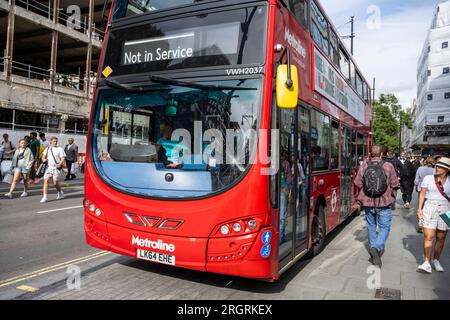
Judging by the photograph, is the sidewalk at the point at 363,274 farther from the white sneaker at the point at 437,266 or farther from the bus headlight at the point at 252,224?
the bus headlight at the point at 252,224

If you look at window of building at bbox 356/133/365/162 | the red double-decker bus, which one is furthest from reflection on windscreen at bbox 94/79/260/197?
window of building at bbox 356/133/365/162

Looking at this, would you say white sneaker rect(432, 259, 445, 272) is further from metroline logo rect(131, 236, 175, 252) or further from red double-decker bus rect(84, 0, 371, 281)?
metroline logo rect(131, 236, 175, 252)

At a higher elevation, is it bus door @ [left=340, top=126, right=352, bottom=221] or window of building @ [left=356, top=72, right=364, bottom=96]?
window of building @ [left=356, top=72, right=364, bottom=96]

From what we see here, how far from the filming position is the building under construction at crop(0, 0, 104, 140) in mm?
20938

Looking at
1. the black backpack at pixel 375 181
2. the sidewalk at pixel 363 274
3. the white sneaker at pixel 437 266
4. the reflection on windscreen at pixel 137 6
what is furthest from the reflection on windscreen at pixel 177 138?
the white sneaker at pixel 437 266

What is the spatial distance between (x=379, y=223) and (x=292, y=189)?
75.1 inches

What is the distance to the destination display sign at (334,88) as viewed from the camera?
6.05 meters

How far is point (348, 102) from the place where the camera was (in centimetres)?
875

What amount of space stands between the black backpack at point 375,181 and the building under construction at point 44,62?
18399 millimetres

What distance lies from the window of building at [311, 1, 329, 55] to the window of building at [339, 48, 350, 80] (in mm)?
1334

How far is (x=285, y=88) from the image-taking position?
3.94m

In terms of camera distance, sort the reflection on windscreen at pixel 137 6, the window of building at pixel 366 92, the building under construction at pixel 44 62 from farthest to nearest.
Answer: the building under construction at pixel 44 62 → the window of building at pixel 366 92 → the reflection on windscreen at pixel 137 6

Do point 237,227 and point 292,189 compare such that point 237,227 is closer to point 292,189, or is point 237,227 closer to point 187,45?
point 292,189
